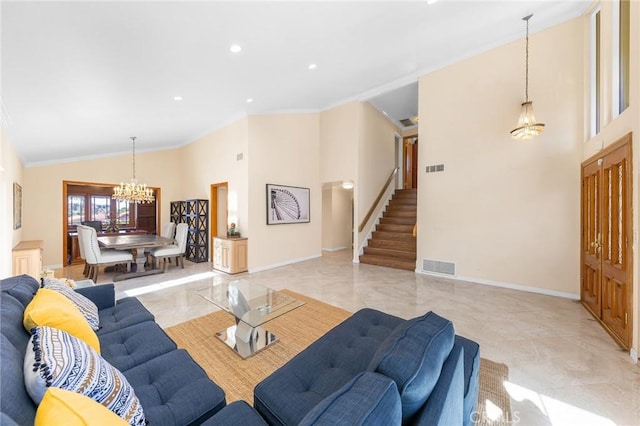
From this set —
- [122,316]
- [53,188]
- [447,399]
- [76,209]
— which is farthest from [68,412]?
[76,209]

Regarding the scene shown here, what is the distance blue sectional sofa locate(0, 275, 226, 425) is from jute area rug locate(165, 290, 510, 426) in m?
0.60

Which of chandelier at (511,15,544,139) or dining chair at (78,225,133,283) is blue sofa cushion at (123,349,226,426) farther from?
chandelier at (511,15,544,139)

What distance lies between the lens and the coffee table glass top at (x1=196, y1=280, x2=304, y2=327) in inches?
94.5

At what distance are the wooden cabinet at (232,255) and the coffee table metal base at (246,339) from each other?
262cm

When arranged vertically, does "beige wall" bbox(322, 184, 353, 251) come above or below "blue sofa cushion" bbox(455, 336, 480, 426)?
above

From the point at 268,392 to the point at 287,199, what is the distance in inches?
204

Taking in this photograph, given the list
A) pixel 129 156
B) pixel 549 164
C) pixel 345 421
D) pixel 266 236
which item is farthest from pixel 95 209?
pixel 549 164

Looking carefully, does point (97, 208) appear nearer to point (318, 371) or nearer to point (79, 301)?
point (79, 301)

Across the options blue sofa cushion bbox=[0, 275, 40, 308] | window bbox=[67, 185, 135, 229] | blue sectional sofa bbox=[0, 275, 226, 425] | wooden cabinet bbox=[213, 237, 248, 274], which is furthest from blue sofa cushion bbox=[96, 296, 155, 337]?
window bbox=[67, 185, 135, 229]

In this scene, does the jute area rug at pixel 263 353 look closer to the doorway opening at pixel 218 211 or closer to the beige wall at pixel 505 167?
the beige wall at pixel 505 167

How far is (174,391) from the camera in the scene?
1300 mm

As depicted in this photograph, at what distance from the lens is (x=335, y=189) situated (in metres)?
8.60

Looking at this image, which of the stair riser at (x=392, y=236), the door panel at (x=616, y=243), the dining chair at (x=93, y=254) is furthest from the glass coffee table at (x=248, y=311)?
the stair riser at (x=392, y=236)

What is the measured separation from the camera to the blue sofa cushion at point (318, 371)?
1233 mm
